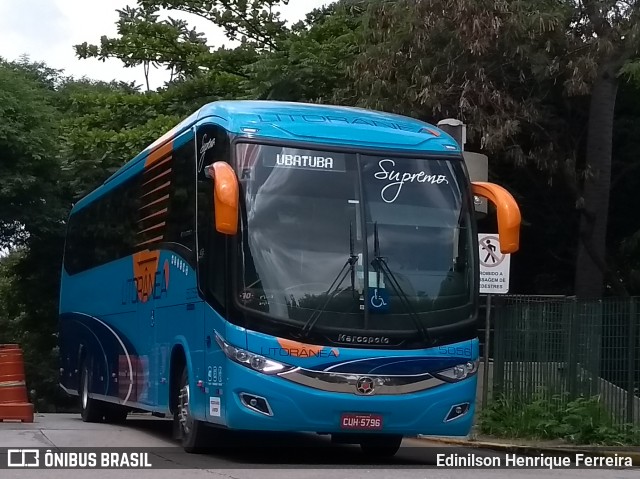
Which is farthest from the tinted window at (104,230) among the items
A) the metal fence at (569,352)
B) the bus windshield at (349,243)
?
the metal fence at (569,352)

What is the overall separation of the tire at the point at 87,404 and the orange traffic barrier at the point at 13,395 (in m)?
1.82

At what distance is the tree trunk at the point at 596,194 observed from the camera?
873 inches

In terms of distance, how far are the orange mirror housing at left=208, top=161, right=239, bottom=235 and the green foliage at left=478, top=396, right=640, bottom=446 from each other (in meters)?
6.14

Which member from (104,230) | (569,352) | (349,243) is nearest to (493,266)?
(569,352)

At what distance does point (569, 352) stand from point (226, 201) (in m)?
6.86

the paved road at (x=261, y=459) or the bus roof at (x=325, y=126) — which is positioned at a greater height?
the bus roof at (x=325, y=126)

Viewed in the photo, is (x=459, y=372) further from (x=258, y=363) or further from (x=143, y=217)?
(x=143, y=217)

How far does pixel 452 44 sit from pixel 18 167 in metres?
14.4

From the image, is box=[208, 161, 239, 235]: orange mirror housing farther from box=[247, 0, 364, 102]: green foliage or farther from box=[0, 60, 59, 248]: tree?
box=[0, 60, 59, 248]: tree

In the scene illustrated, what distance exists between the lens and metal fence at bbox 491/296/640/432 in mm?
14734

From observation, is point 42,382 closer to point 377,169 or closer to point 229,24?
point 229,24

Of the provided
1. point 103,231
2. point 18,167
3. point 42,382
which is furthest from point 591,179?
point 42,382

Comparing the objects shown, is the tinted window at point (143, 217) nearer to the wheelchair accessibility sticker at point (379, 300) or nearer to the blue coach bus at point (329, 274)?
the blue coach bus at point (329, 274)

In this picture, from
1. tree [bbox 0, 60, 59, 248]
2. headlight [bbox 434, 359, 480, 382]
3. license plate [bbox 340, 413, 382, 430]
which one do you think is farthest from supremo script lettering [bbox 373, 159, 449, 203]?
tree [bbox 0, 60, 59, 248]
